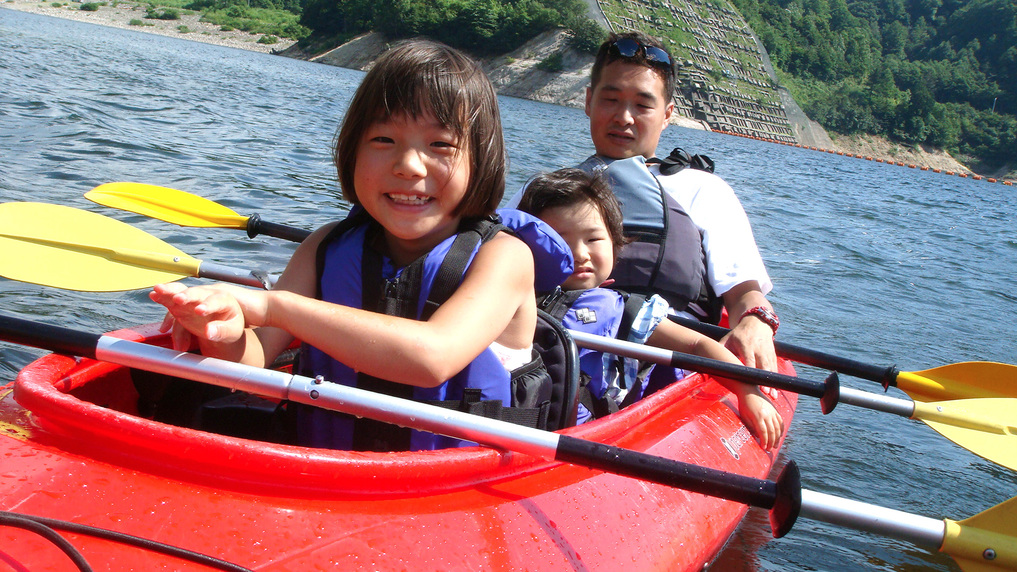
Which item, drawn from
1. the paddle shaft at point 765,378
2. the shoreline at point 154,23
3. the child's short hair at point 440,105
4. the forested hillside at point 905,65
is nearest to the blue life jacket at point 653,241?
the paddle shaft at point 765,378

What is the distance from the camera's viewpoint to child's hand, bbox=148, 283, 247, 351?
4.50 feet

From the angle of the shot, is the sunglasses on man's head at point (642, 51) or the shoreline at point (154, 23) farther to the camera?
the shoreline at point (154, 23)

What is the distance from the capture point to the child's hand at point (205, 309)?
53.9 inches

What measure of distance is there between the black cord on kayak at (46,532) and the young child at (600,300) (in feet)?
5.43

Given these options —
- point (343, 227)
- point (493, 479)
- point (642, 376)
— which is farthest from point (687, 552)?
point (343, 227)

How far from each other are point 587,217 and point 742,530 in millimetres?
1454

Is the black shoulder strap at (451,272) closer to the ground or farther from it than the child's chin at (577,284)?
farther from it

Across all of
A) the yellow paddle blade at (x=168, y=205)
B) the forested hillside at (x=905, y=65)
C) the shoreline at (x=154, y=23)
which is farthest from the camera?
the forested hillside at (x=905, y=65)

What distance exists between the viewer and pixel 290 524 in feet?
4.52

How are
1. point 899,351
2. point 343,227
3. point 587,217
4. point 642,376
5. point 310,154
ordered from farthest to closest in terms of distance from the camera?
point 310,154 → point 899,351 → point 642,376 → point 587,217 → point 343,227

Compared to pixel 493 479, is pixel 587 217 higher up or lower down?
higher up

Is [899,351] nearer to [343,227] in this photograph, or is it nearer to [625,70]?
[625,70]

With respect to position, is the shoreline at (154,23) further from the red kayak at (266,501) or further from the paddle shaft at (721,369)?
the red kayak at (266,501)

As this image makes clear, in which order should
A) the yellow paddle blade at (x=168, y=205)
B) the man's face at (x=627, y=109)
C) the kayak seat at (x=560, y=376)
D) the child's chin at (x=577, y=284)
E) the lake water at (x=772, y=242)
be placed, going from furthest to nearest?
the lake water at (x=772, y=242), the yellow paddle blade at (x=168, y=205), the man's face at (x=627, y=109), the child's chin at (x=577, y=284), the kayak seat at (x=560, y=376)
